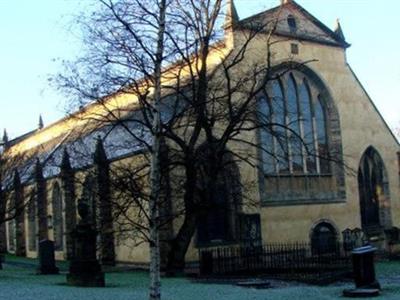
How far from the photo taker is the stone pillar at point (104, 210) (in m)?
22.8

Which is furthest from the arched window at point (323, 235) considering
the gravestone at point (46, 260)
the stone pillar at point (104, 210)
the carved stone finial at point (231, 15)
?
the gravestone at point (46, 260)

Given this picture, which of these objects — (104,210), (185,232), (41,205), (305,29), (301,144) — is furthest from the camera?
(41,205)

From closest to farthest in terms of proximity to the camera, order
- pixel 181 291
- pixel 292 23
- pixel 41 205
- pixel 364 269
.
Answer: pixel 364 269, pixel 181 291, pixel 292 23, pixel 41 205

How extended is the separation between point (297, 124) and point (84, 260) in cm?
1667

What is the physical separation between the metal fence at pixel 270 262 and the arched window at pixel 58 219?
1542 centimetres

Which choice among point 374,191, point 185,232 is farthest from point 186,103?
point 374,191

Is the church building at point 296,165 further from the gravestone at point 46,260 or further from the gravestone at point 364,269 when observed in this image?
the gravestone at point 364,269

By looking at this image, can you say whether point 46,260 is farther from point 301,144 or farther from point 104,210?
point 301,144

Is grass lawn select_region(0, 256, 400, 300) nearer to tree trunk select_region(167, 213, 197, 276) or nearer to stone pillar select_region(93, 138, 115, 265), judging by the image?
tree trunk select_region(167, 213, 197, 276)

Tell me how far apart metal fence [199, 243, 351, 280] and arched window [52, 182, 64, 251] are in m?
15.4

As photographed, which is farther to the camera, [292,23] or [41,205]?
[41,205]

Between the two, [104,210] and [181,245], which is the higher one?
[104,210]

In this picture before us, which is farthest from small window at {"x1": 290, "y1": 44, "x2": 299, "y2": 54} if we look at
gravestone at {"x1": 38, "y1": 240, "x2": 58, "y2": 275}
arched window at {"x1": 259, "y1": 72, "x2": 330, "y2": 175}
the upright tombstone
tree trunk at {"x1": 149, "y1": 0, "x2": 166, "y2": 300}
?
tree trunk at {"x1": 149, "y1": 0, "x2": 166, "y2": 300}

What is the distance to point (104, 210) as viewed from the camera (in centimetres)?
2623
